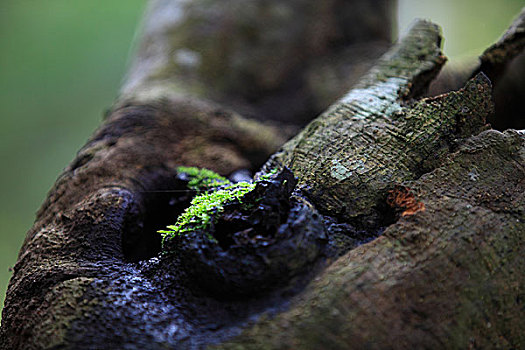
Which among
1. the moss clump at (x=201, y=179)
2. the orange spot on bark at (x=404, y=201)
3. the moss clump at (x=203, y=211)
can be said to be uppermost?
the moss clump at (x=201, y=179)

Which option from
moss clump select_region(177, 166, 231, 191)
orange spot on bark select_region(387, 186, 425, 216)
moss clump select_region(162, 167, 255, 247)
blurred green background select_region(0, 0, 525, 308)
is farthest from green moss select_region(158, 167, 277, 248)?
blurred green background select_region(0, 0, 525, 308)

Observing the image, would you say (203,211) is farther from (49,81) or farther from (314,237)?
(49,81)

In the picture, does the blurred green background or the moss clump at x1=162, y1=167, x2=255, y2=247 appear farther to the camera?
the blurred green background

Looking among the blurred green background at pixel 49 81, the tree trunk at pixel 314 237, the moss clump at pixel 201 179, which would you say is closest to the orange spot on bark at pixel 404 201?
the tree trunk at pixel 314 237

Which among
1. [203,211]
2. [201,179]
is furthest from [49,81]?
[203,211]

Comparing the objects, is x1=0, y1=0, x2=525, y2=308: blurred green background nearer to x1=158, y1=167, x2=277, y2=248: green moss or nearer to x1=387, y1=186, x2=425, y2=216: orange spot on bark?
x1=387, y1=186, x2=425, y2=216: orange spot on bark

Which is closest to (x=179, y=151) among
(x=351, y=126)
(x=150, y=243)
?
(x=150, y=243)

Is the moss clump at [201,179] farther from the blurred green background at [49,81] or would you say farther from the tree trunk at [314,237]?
the blurred green background at [49,81]
